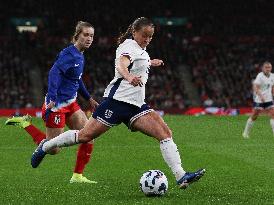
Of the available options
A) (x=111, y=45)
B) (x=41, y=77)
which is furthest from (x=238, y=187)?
(x=111, y=45)

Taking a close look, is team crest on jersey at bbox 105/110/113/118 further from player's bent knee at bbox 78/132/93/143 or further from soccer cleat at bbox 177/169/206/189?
soccer cleat at bbox 177/169/206/189

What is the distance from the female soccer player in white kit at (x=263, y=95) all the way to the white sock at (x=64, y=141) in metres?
12.0

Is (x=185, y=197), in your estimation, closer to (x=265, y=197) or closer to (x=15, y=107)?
(x=265, y=197)

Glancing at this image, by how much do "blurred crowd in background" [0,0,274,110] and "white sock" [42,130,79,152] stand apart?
27296 millimetres

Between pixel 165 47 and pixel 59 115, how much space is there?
35.1m

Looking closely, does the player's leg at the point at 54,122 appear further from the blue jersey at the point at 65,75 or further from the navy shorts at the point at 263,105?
the navy shorts at the point at 263,105

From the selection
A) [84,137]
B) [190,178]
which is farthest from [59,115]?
[190,178]

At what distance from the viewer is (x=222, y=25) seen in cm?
4869

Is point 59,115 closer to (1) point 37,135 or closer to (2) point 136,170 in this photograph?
(1) point 37,135

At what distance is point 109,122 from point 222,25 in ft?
133

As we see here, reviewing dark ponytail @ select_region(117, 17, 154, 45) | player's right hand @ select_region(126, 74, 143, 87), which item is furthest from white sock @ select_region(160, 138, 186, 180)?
dark ponytail @ select_region(117, 17, 154, 45)

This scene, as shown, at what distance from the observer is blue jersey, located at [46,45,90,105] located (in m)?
10.2

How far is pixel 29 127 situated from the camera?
→ 39.1 feet

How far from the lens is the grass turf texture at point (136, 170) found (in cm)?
852
